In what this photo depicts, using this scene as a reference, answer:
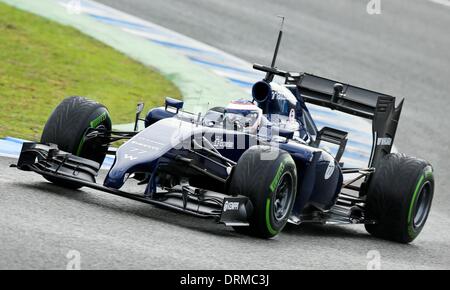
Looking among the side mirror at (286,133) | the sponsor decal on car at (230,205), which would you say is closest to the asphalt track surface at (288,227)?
the sponsor decal on car at (230,205)

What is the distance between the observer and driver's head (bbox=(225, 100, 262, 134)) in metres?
9.03

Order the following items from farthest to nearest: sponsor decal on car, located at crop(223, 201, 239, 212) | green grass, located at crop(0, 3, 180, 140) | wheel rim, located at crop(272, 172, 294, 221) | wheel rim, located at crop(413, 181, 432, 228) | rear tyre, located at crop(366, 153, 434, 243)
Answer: green grass, located at crop(0, 3, 180, 140) < wheel rim, located at crop(413, 181, 432, 228) < rear tyre, located at crop(366, 153, 434, 243) < wheel rim, located at crop(272, 172, 294, 221) < sponsor decal on car, located at crop(223, 201, 239, 212)

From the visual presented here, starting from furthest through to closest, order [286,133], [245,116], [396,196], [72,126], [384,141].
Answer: [384,141] < [396,196] < [286,133] < [245,116] < [72,126]

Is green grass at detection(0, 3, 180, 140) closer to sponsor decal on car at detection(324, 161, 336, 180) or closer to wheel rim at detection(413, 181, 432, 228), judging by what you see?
sponsor decal on car at detection(324, 161, 336, 180)

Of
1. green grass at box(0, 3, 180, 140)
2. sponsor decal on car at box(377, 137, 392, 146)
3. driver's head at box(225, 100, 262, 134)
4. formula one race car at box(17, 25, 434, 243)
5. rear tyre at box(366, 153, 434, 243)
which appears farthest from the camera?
green grass at box(0, 3, 180, 140)

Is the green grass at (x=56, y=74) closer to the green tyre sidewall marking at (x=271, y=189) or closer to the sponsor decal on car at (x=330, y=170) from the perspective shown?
the sponsor decal on car at (x=330, y=170)

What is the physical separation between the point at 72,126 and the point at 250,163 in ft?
5.93

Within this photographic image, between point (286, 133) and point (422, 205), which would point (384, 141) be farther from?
point (286, 133)

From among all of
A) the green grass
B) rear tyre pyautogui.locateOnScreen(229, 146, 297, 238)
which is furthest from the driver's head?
the green grass

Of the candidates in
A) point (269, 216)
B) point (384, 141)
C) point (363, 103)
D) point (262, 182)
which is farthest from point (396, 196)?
point (262, 182)

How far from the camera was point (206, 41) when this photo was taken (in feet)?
58.5

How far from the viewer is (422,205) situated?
991 centimetres

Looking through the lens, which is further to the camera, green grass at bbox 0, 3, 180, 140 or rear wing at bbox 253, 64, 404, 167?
green grass at bbox 0, 3, 180, 140

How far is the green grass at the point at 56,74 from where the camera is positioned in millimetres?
12938
